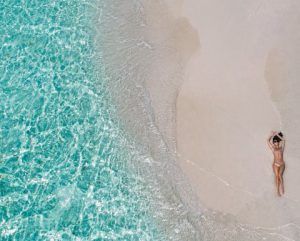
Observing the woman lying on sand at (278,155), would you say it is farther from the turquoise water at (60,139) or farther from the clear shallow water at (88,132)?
the turquoise water at (60,139)

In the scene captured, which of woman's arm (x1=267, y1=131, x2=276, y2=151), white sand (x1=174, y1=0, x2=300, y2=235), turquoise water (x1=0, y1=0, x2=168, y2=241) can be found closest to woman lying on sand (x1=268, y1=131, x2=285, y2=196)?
woman's arm (x1=267, y1=131, x2=276, y2=151)

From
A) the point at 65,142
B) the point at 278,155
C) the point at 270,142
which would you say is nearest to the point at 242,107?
the point at 270,142

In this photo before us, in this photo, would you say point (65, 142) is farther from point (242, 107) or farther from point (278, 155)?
point (278, 155)

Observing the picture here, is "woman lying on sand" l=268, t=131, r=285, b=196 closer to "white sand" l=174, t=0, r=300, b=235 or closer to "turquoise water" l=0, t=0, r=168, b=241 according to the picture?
"white sand" l=174, t=0, r=300, b=235

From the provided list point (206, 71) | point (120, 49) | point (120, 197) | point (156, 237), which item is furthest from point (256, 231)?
point (120, 49)

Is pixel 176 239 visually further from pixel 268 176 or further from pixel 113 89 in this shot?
pixel 113 89

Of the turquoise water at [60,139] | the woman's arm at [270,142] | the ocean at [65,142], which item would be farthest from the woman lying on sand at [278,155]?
the turquoise water at [60,139]
